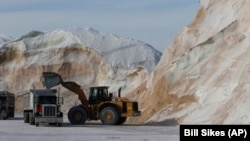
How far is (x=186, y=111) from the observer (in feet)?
121

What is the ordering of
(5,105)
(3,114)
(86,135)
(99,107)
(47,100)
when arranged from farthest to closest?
(5,105), (3,114), (99,107), (47,100), (86,135)

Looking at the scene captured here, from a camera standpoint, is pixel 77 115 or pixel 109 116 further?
pixel 77 115

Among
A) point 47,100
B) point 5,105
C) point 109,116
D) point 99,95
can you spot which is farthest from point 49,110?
point 5,105

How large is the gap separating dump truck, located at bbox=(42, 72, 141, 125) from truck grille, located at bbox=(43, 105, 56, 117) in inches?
104

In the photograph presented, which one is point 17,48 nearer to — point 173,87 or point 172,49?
point 172,49

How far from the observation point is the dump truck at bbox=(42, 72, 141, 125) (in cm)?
3525

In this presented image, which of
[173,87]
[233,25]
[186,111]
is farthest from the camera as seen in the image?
[173,87]

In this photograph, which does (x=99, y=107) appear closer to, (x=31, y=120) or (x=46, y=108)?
(x=46, y=108)

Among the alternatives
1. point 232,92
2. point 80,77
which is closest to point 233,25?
point 232,92

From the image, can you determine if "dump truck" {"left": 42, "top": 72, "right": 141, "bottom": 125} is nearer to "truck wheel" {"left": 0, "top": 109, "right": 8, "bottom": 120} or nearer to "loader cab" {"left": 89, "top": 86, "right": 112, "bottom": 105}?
"loader cab" {"left": 89, "top": 86, "right": 112, "bottom": 105}

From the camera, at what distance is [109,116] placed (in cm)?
3541

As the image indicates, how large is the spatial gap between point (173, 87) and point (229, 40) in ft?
19.7

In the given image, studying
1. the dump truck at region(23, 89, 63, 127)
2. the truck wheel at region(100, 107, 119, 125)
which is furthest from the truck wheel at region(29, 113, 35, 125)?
the truck wheel at region(100, 107, 119, 125)

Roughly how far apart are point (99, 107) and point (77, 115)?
59.4 inches
